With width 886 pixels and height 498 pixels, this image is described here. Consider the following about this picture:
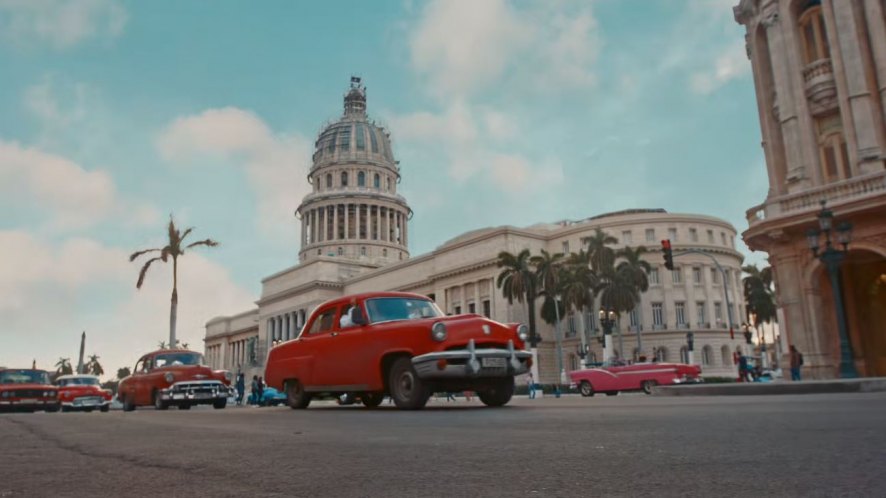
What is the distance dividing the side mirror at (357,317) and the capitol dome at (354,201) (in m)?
89.2

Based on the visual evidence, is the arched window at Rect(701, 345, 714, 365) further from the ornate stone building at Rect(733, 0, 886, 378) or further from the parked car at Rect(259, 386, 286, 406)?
the parked car at Rect(259, 386, 286, 406)

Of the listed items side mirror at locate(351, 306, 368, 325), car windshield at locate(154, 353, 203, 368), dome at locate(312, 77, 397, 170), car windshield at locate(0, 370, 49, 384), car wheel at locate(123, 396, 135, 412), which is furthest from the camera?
dome at locate(312, 77, 397, 170)

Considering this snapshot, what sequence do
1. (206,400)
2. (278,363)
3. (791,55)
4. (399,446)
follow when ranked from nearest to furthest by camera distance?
1. (399,446)
2. (278,363)
3. (206,400)
4. (791,55)

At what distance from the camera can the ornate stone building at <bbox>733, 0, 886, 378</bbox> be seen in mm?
21078

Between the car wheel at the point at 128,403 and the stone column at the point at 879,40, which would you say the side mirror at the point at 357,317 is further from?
the stone column at the point at 879,40

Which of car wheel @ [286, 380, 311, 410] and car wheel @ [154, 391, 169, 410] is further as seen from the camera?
car wheel @ [154, 391, 169, 410]

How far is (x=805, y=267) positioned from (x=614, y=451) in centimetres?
2185

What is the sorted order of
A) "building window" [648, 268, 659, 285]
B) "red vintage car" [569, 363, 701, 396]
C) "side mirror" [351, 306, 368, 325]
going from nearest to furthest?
"side mirror" [351, 306, 368, 325] → "red vintage car" [569, 363, 701, 396] → "building window" [648, 268, 659, 285]

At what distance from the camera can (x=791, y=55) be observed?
950 inches

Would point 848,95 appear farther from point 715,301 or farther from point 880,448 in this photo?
point 715,301

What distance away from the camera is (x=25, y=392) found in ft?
66.9

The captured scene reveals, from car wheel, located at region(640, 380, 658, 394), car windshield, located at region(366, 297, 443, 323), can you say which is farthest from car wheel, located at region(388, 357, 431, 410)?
car wheel, located at region(640, 380, 658, 394)

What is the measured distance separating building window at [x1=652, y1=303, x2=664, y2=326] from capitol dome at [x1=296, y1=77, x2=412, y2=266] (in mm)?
48109

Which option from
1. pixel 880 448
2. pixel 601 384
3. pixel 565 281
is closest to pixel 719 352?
pixel 565 281
